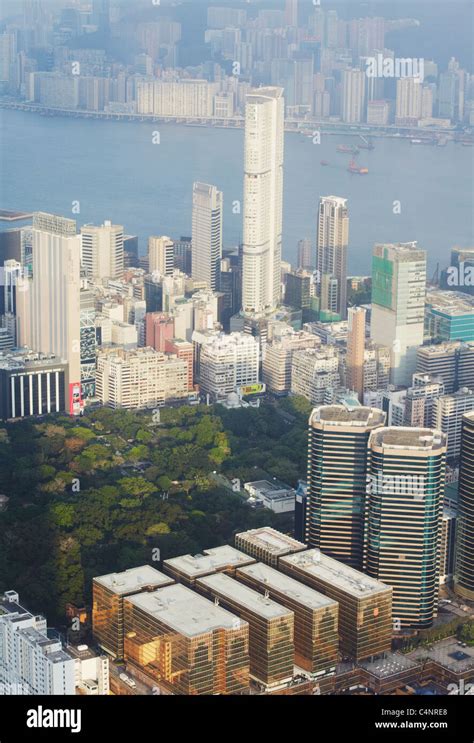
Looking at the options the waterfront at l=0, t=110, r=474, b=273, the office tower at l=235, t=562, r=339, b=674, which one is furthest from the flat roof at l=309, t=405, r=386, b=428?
the waterfront at l=0, t=110, r=474, b=273

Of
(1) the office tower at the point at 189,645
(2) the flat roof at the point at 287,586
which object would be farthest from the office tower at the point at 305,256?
(1) the office tower at the point at 189,645

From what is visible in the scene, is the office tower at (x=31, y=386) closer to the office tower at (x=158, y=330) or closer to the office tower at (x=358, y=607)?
the office tower at (x=158, y=330)

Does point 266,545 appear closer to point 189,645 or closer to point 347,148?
point 189,645
